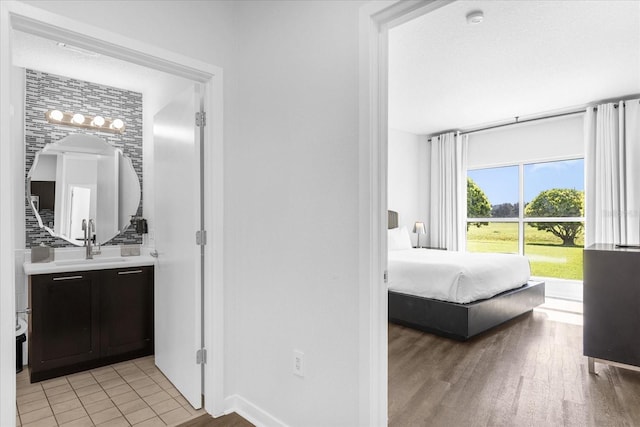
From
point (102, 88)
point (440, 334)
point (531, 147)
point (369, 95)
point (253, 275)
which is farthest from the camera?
point (531, 147)

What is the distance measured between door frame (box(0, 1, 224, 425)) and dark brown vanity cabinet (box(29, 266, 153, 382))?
48.7 inches

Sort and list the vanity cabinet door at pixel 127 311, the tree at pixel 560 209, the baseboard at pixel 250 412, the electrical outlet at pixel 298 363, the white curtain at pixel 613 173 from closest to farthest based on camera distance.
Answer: the electrical outlet at pixel 298 363 < the baseboard at pixel 250 412 < the vanity cabinet door at pixel 127 311 < the white curtain at pixel 613 173 < the tree at pixel 560 209

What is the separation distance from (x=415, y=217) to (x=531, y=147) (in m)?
2.16

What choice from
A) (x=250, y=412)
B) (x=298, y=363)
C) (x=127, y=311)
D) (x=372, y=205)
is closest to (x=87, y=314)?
(x=127, y=311)

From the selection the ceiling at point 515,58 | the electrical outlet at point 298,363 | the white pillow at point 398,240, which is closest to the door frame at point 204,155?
the electrical outlet at point 298,363

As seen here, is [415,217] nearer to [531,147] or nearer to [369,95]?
[531,147]

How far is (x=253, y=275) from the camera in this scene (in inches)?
85.5

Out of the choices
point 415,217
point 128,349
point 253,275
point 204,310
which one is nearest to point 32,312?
point 128,349

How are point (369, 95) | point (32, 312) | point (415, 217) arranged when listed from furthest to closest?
point (415, 217) < point (32, 312) < point (369, 95)

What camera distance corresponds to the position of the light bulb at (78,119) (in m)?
3.31

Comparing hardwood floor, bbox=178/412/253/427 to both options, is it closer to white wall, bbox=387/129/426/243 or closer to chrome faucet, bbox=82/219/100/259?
chrome faucet, bbox=82/219/100/259

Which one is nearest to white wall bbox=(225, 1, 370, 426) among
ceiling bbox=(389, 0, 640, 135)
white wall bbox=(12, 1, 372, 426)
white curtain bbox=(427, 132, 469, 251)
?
white wall bbox=(12, 1, 372, 426)

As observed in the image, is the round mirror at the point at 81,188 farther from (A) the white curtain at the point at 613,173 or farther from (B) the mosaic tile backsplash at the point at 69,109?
(A) the white curtain at the point at 613,173

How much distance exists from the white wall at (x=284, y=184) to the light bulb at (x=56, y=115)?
6.19ft
